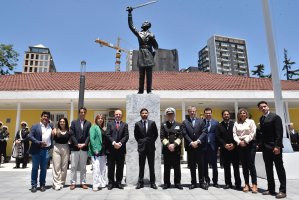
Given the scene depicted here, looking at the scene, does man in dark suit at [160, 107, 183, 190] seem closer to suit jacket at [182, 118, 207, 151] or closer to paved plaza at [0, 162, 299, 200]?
suit jacket at [182, 118, 207, 151]

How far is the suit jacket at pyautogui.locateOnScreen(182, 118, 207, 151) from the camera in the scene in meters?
5.52

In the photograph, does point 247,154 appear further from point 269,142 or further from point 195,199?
point 195,199

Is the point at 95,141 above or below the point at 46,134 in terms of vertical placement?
below

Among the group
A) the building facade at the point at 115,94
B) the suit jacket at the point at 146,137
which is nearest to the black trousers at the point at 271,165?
the suit jacket at the point at 146,137

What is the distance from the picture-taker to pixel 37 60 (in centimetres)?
12638

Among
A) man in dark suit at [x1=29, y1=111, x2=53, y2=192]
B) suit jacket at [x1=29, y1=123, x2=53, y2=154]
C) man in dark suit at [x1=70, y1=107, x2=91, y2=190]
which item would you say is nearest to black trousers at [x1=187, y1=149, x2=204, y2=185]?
man in dark suit at [x1=70, y1=107, x2=91, y2=190]

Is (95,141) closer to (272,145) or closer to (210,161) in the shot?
(210,161)

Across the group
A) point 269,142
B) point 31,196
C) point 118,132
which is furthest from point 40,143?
point 269,142

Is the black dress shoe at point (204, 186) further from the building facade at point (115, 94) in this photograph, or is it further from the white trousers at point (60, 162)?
the building facade at point (115, 94)

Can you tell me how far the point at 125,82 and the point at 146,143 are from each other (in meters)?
10.9

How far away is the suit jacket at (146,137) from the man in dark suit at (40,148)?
201 cm

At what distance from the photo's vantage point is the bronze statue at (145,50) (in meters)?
6.37

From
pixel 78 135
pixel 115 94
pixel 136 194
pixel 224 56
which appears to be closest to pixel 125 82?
pixel 115 94

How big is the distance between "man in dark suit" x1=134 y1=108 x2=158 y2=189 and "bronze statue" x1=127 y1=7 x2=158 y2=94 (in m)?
1.16
